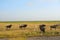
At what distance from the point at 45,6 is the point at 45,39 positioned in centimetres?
34

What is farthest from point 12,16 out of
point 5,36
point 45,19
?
point 45,19

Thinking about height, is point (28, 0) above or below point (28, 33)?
above

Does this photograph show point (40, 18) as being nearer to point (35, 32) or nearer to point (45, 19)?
point (45, 19)

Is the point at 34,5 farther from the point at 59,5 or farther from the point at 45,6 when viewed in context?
the point at 59,5

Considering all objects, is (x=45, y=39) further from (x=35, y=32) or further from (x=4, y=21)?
(x=4, y=21)

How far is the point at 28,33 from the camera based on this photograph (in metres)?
1.21

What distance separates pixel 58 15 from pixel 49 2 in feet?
0.55

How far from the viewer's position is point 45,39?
4.03 ft

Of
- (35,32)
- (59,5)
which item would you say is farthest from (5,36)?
(59,5)

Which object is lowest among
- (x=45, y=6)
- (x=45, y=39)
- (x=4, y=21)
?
(x=45, y=39)

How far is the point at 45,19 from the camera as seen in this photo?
1258 millimetres

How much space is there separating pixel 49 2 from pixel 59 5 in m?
0.11

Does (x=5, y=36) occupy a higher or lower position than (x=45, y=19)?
lower

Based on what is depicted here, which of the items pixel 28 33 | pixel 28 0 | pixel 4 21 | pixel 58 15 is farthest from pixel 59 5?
pixel 4 21
